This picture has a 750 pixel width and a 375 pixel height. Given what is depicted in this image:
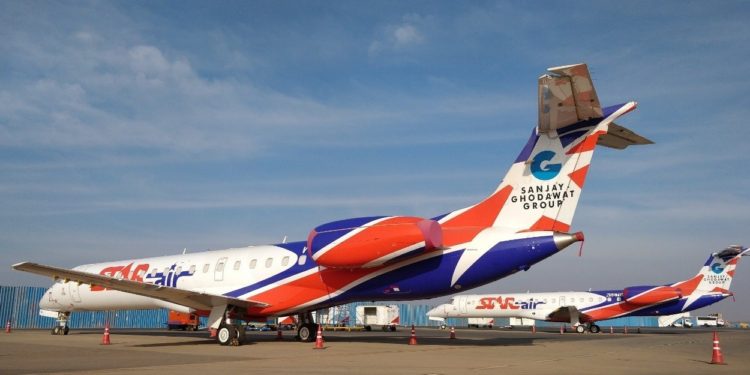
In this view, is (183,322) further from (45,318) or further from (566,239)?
(566,239)

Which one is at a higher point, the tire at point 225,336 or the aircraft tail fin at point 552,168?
the aircraft tail fin at point 552,168

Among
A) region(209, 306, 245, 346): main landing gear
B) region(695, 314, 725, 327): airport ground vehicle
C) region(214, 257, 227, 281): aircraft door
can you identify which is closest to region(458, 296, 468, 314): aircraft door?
region(214, 257, 227, 281): aircraft door

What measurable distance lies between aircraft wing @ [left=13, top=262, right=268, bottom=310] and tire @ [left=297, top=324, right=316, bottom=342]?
2877mm

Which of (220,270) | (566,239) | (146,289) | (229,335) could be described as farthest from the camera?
(220,270)

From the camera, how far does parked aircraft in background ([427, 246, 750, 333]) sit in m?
39.4

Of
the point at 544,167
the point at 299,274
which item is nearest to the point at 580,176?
the point at 544,167

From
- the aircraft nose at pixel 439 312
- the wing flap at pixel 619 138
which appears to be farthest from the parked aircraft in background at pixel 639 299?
the wing flap at pixel 619 138

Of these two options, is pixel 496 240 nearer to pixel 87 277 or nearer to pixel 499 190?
pixel 499 190

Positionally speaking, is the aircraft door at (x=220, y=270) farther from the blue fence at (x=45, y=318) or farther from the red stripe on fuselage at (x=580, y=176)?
the blue fence at (x=45, y=318)

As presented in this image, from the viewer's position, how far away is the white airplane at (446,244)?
48.4ft

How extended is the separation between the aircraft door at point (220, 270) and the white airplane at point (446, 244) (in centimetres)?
132

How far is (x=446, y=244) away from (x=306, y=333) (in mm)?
7523

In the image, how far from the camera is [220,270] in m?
20.3

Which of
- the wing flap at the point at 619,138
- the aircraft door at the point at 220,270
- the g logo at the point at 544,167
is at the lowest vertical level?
the aircraft door at the point at 220,270
